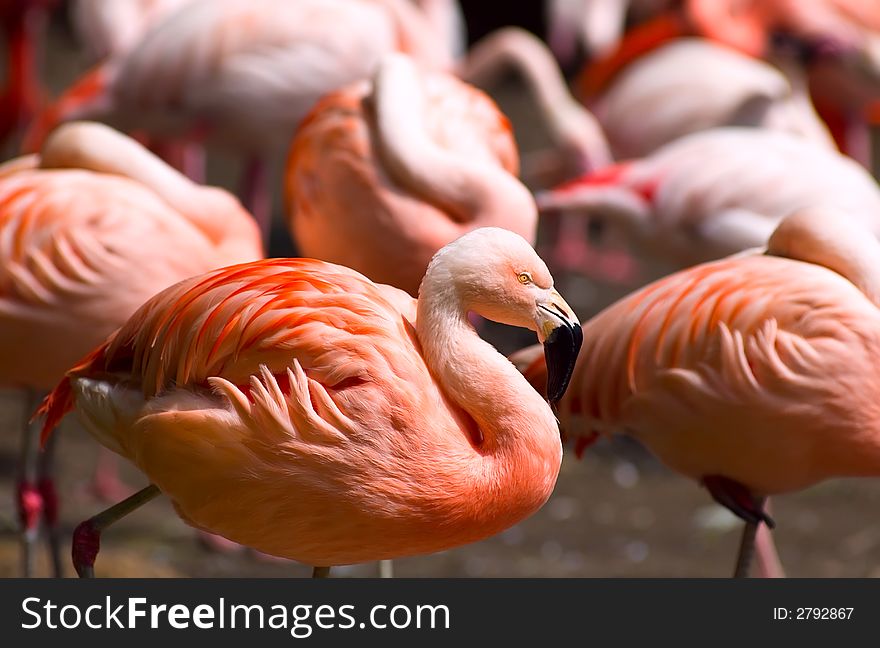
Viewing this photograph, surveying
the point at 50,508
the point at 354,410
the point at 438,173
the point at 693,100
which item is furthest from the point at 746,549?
the point at 693,100

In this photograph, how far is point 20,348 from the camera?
3287mm

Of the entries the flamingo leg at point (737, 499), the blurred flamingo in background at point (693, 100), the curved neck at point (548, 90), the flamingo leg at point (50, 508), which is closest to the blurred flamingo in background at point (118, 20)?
the curved neck at point (548, 90)

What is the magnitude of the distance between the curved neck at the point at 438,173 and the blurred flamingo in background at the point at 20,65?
3643mm

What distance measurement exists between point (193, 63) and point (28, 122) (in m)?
2.08

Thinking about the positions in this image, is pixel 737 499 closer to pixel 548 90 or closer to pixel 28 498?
pixel 28 498

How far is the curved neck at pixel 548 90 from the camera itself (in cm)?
582

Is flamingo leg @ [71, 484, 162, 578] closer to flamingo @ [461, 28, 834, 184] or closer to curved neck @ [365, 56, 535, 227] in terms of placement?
curved neck @ [365, 56, 535, 227]

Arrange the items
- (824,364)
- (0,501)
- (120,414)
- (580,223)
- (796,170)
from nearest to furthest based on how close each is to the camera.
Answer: (120,414) → (824,364) → (796,170) → (0,501) → (580,223)

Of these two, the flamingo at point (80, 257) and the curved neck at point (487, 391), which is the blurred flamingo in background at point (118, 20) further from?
the curved neck at point (487, 391)

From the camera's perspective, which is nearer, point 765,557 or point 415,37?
point 765,557

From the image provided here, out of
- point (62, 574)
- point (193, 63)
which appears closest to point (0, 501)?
point (62, 574)

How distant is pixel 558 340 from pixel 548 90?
3848mm

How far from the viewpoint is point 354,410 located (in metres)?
2.32

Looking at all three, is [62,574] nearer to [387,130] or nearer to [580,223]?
[387,130]
